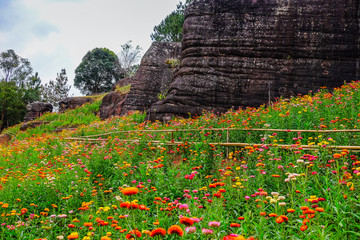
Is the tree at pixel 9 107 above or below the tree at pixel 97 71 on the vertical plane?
below

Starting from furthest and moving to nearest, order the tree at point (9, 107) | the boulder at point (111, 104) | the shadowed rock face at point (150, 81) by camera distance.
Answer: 1. the tree at point (9, 107)
2. the boulder at point (111, 104)
3. the shadowed rock face at point (150, 81)

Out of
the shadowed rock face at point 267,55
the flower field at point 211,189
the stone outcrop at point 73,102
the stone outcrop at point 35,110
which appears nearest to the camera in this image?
the flower field at point 211,189

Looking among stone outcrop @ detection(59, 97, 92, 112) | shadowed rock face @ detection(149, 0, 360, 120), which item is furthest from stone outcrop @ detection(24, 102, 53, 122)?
shadowed rock face @ detection(149, 0, 360, 120)

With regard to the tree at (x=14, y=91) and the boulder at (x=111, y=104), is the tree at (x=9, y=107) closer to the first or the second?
the tree at (x=14, y=91)

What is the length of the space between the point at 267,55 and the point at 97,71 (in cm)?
3539

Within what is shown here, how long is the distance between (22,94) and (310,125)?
42.3 meters

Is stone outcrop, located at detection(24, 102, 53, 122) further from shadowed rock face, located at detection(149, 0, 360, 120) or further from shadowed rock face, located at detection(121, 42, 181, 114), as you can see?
shadowed rock face, located at detection(149, 0, 360, 120)

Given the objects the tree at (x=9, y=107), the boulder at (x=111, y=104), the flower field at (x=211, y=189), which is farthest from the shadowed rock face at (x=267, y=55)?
the tree at (x=9, y=107)

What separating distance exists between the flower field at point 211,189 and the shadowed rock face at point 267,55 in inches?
151

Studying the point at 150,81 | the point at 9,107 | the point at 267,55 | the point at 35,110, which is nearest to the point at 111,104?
the point at 150,81

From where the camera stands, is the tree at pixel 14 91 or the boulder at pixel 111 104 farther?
the tree at pixel 14 91

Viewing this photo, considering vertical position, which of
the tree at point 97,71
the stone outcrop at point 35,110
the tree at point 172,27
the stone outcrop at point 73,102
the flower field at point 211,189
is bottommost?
the flower field at point 211,189

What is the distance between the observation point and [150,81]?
57.0 feet

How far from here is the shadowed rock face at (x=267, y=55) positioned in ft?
36.8
